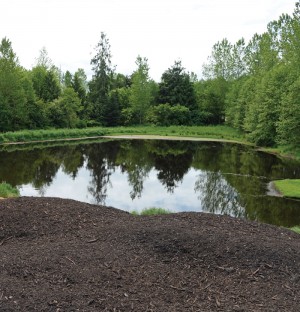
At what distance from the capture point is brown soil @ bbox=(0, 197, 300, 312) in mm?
6297

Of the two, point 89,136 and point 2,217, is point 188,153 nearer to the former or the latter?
point 89,136

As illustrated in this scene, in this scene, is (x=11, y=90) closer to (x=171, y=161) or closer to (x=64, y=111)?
(x=64, y=111)

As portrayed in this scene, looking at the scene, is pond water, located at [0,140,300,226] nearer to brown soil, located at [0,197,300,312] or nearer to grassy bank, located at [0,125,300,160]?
grassy bank, located at [0,125,300,160]

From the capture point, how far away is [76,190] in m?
22.1

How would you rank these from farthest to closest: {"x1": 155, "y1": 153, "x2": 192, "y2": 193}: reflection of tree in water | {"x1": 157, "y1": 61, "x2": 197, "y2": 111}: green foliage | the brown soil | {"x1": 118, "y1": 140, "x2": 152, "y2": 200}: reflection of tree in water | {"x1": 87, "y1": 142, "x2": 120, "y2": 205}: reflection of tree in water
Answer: {"x1": 157, "y1": 61, "x2": 197, "y2": 111}: green foliage → {"x1": 155, "y1": 153, "x2": 192, "y2": 193}: reflection of tree in water → {"x1": 118, "y1": 140, "x2": 152, "y2": 200}: reflection of tree in water → {"x1": 87, "y1": 142, "x2": 120, "y2": 205}: reflection of tree in water → the brown soil

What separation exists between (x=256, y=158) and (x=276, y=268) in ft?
95.4

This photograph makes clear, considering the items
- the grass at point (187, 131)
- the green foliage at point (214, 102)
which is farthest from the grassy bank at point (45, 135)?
the green foliage at point (214, 102)

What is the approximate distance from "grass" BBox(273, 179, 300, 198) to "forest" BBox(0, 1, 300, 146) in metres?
12.7

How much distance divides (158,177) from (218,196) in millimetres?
6946

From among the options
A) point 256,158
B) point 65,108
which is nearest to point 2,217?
point 256,158

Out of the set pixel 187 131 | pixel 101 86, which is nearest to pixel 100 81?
pixel 101 86

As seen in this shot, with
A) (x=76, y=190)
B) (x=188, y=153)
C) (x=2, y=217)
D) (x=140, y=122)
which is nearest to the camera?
(x=2, y=217)

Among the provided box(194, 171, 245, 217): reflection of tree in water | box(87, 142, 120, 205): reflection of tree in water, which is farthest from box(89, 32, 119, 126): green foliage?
box(194, 171, 245, 217): reflection of tree in water

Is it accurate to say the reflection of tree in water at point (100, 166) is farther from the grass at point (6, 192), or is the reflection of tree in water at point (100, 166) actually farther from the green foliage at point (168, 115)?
the green foliage at point (168, 115)
